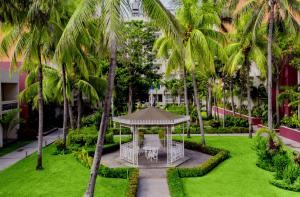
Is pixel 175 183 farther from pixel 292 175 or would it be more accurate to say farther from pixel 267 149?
pixel 267 149

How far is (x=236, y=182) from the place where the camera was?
51.5 ft

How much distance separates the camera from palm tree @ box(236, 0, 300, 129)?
19.2 metres

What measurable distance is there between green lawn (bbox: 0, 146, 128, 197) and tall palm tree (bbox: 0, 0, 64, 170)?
1.07m

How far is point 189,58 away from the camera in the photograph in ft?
67.7

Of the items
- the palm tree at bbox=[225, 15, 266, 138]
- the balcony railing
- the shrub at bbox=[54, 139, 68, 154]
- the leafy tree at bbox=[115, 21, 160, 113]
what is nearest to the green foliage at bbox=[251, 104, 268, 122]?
the palm tree at bbox=[225, 15, 266, 138]

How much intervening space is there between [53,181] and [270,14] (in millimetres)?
14323

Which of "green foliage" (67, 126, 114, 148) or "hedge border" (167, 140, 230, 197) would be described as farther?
"green foliage" (67, 126, 114, 148)

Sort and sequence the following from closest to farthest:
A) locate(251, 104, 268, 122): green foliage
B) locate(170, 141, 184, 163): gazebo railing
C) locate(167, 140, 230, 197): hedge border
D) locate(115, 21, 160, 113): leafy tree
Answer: locate(167, 140, 230, 197): hedge border, locate(170, 141, 184, 163): gazebo railing, locate(115, 21, 160, 113): leafy tree, locate(251, 104, 268, 122): green foliage

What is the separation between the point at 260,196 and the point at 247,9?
1154cm

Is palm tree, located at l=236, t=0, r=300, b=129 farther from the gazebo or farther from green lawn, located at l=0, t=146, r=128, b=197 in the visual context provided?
green lawn, located at l=0, t=146, r=128, b=197

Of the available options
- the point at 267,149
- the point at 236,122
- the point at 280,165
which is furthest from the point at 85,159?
the point at 236,122

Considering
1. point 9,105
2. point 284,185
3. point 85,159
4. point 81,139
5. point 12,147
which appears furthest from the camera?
point 9,105

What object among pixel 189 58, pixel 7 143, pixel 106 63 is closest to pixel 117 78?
pixel 106 63

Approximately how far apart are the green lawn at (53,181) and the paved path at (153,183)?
78 cm
